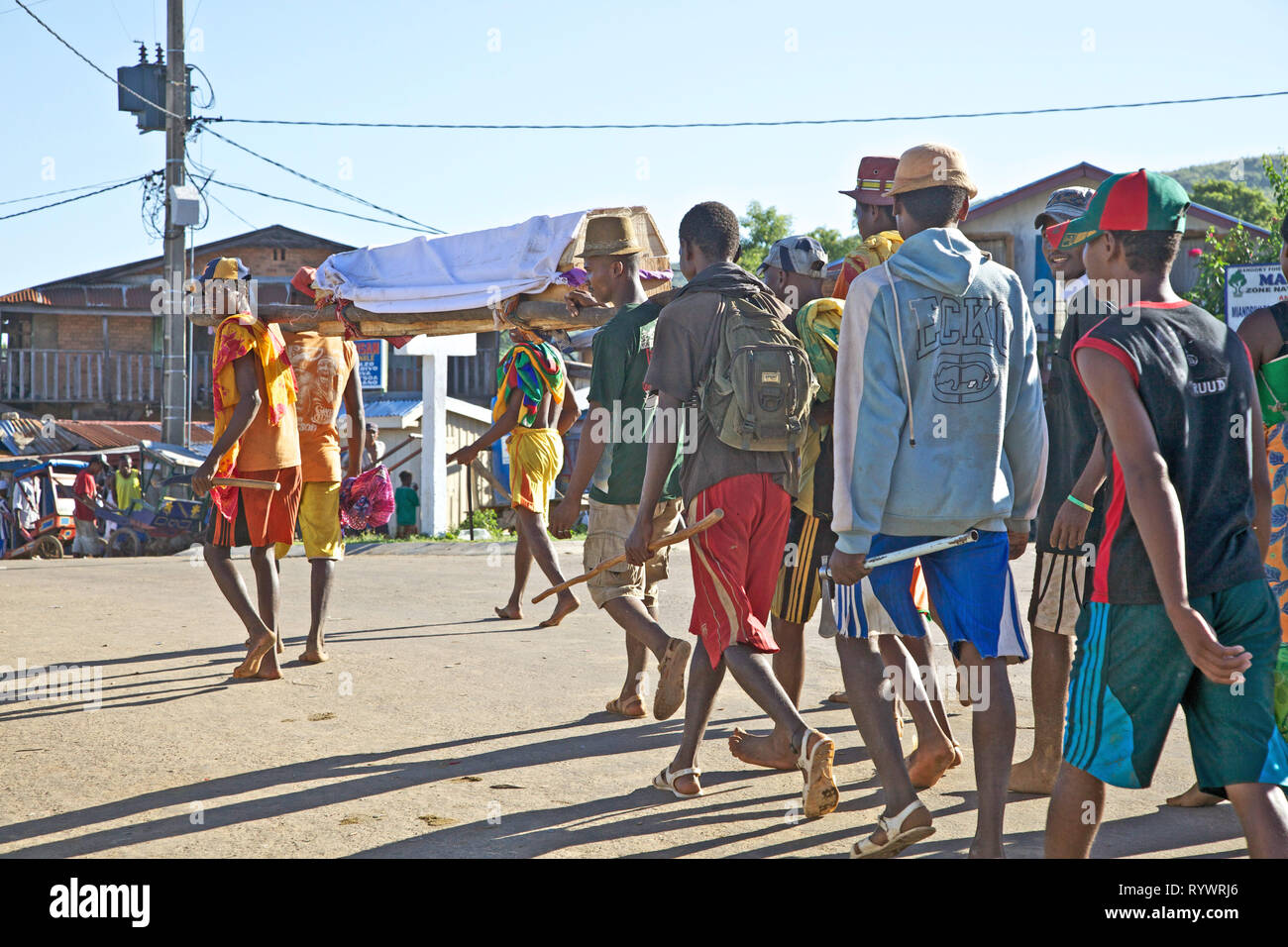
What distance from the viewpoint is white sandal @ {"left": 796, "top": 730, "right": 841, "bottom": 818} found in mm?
3674

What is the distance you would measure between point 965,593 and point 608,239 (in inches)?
98.8

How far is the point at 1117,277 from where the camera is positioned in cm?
302

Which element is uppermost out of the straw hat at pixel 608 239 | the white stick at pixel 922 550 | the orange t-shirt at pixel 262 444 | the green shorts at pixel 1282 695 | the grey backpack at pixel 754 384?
the straw hat at pixel 608 239

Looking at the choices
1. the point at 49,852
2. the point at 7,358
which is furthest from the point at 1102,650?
the point at 7,358

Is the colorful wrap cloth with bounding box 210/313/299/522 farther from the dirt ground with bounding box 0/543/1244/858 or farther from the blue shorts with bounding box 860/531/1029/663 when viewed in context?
the blue shorts with bounding box 860/531/1029/663

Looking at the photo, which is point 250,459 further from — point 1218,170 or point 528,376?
point 1218,170

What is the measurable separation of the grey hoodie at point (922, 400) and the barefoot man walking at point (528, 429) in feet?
17.0

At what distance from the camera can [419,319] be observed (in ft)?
28.8

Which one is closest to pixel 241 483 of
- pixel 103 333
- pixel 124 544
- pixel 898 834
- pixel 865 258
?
pixel 865 258

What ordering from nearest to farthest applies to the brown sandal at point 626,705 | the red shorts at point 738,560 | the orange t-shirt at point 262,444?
the red shorts at point 738,560, the brown sandal at point 626,705, the orange t-shirt at point 262,444

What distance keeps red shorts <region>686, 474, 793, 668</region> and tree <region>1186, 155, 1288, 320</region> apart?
59.2 feet

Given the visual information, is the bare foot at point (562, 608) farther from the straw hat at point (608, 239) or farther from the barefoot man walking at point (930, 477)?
the barefoot man walking at point (930, 477)

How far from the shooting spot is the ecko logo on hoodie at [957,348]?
3.41m

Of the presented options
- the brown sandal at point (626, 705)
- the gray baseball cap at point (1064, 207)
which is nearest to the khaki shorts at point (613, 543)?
the brown sandal at point (626, 705)
